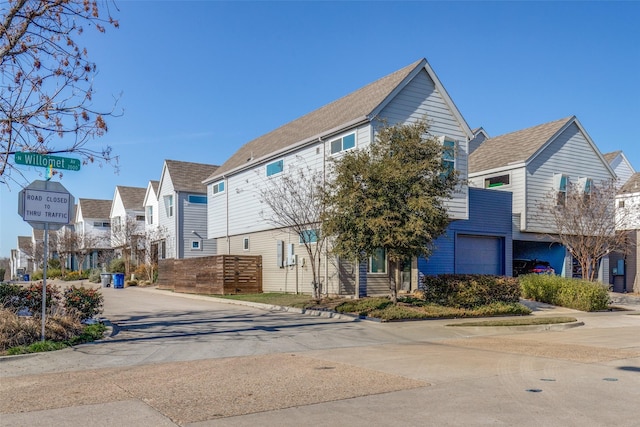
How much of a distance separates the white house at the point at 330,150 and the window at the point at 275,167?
5 centimetres

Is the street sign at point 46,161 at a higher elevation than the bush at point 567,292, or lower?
higher

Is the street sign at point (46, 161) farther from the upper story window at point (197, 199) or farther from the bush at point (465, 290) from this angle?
the upper story window at point (197, 199)

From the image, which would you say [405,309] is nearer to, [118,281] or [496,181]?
[496,181]

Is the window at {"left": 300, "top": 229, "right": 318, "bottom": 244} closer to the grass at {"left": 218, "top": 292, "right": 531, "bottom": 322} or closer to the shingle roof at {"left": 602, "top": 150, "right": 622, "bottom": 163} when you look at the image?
the grass at {"left": 218, "top": 292, "right": 531, "bottom": 322}

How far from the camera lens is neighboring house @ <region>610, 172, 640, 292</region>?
32812 millimetres

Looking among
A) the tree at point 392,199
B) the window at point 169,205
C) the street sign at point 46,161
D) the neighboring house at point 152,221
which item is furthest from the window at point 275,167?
the neighboring house at point 152,221

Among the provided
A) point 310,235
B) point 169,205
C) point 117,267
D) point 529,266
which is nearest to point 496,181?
point 529,266

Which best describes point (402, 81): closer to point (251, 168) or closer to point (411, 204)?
point (411, 204)

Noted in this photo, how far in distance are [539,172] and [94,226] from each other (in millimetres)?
47621

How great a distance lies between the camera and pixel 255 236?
30172 millimetres

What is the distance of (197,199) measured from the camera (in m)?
41.0

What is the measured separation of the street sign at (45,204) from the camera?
11422 mm

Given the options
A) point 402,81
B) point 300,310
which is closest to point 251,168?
point 402,81

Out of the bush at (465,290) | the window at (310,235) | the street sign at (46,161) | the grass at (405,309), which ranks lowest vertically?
the grass at (405,309)
